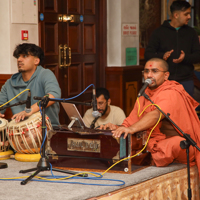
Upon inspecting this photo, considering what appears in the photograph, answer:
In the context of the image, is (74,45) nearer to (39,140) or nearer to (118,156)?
(39,140)

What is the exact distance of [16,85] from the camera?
3.93 metres

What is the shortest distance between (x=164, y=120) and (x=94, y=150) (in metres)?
0.64

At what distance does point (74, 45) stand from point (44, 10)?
2.28 ft

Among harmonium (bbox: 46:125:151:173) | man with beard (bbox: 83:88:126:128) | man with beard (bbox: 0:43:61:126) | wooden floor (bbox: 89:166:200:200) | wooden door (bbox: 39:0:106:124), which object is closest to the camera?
wooden floor (bbox: 89:166:200:200)

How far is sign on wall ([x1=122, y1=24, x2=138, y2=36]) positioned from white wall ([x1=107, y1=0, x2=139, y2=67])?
0.15 feet

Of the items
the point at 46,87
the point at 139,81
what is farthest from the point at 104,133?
the point at 139,81

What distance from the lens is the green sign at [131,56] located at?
19.5ft

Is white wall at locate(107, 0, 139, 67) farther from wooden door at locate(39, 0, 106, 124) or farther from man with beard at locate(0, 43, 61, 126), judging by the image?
man with beard at locate(0, 43, 61, 126)

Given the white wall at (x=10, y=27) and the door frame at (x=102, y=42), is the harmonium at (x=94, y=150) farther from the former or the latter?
the door frame at (x=102, y=42)

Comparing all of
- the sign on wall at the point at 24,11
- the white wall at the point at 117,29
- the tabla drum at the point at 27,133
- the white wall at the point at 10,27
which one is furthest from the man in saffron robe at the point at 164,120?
the white wall at the point at 117,29

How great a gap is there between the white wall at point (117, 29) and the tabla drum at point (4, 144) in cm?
249

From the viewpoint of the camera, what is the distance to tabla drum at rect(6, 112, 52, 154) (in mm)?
3449

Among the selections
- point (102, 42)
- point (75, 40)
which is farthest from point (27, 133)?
point (102, 42)

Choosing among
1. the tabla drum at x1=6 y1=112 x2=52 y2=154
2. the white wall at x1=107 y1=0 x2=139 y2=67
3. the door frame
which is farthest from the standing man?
the tabla drum at x1=6 y1=112 x2=52 y2=154
